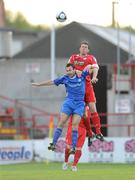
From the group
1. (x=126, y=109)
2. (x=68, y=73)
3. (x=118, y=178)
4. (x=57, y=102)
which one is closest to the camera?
(x=118, y=178)

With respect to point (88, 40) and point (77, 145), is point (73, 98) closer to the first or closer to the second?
point (77, 145)

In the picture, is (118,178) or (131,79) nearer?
(118,178)

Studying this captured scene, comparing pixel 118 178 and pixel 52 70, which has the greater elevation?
pixel 52 70

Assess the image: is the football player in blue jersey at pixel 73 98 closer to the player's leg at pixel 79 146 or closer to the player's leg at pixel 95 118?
the player's leg at pixel 79 146

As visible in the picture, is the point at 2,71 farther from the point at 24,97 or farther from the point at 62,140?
the point at 62,140

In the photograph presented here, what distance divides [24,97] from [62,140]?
12474mm

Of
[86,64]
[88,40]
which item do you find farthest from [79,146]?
[88,40]

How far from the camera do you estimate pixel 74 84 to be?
782 inches

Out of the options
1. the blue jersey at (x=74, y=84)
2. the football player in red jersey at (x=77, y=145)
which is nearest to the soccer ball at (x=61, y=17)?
the blue jersey at (x=74, y=84)

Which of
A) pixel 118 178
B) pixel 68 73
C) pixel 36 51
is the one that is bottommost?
pixel 118 178

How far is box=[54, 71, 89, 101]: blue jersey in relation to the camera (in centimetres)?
1986

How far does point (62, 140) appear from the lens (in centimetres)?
3000

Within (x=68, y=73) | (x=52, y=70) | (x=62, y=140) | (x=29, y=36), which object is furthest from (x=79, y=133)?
(x=29, y=36)

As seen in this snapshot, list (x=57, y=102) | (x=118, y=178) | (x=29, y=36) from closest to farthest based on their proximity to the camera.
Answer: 1. (x=118, y=178)
2. (x=57, y=102)
3. (x=29, y=36)
